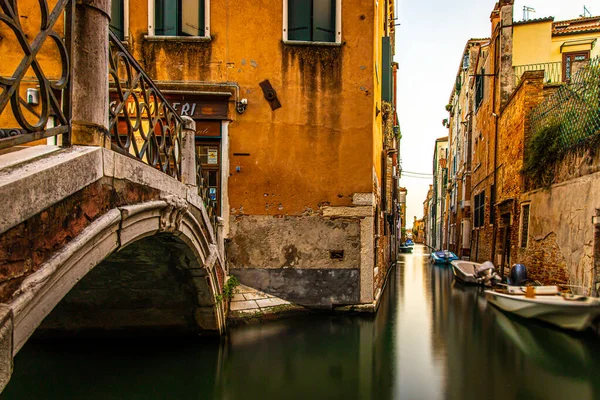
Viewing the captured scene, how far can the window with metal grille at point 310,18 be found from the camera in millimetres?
7266

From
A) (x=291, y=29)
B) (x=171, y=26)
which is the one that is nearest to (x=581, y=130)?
(x=291, y=29)

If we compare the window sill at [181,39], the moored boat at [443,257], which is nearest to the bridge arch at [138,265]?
the window sill at [181,39]

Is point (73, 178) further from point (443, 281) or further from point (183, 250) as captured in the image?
point (443, 281)

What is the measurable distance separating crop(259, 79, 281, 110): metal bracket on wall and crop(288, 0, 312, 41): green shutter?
0.89m

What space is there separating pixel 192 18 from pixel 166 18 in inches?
16.4

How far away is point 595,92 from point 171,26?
264 inches

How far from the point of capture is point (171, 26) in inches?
284

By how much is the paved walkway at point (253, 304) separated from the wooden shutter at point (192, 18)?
4179 millimetres

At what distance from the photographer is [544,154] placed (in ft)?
28.1

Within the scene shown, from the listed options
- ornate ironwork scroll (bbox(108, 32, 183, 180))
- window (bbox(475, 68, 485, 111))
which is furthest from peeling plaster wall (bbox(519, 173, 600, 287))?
window (bbox(475, 68, 485, 111))

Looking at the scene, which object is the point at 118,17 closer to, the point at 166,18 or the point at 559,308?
the point at 166,18

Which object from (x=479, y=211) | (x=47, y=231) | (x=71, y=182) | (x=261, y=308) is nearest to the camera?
(x=47, y=231)

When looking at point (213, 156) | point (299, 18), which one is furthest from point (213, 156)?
point (299, 18)

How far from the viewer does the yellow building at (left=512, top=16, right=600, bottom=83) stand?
12289 mm
